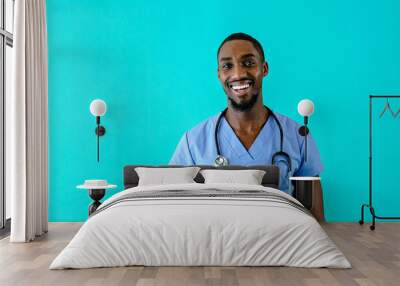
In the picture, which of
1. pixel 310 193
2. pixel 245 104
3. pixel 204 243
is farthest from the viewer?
pixel 245 104

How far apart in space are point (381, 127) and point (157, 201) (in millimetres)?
3446

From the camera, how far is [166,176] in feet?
19.1

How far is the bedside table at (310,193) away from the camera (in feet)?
20.2

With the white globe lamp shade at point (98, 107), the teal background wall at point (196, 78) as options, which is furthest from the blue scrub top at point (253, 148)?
the white globe lamp shade at point (98, 107)

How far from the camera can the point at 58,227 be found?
6113 mm

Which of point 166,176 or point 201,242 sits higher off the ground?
point 166,176

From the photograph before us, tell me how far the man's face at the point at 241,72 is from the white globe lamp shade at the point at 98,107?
146 cm

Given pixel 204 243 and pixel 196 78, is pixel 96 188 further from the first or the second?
pixel 204 243

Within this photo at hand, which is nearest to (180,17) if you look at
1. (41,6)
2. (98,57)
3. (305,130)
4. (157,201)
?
(98,57)

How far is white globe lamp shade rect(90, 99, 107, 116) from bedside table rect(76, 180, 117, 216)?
2.77 feet

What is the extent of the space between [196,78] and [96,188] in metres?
1.82

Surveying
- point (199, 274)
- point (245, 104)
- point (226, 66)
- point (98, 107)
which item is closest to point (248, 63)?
point (226, 66)

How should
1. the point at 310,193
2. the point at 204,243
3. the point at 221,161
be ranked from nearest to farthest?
the point at 204,243
the point at 310,193
the point at 221,161

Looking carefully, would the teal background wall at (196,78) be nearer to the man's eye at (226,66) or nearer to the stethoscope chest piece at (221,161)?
the man's eye at (226,66)
